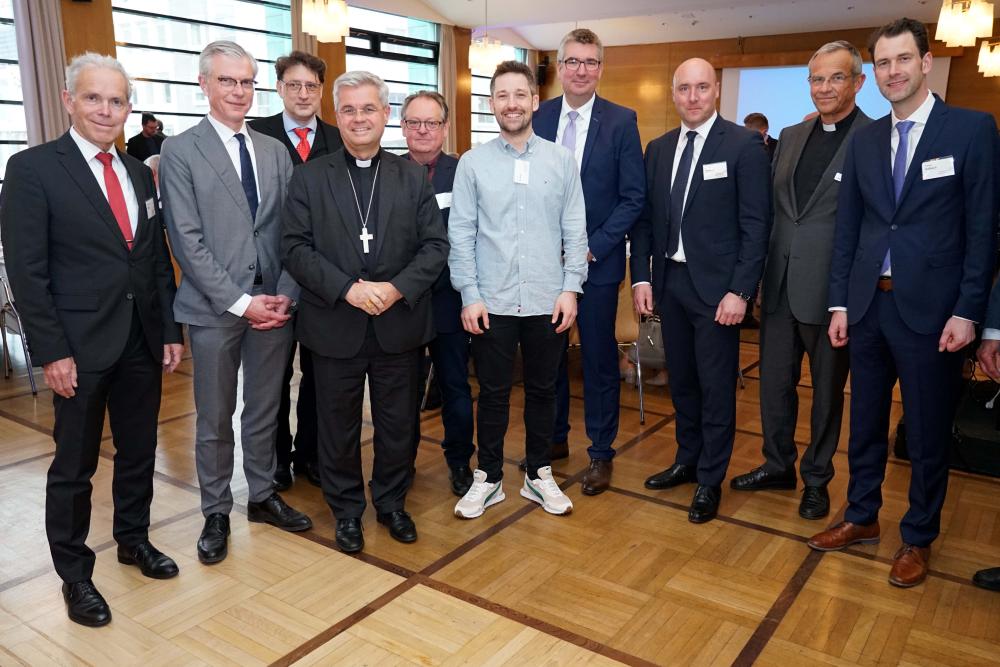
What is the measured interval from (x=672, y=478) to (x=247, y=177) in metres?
2.13

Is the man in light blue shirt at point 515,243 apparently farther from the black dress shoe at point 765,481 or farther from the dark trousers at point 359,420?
the black dress shoe at point 765,481

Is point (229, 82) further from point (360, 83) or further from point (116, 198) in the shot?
point (116, 198)

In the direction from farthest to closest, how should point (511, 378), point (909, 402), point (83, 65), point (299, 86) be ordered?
point (299, 86) → point (511, 378) → point (909, 402) → point (83, 65)

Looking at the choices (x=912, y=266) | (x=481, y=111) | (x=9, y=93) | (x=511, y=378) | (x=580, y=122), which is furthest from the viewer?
(x=481, y=111)

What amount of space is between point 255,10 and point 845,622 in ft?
33.0

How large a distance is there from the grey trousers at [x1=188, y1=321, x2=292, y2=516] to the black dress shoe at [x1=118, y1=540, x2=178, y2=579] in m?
0.23

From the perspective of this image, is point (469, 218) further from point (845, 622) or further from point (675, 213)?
point (845, 622)

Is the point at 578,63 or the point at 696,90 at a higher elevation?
the point at 578,63

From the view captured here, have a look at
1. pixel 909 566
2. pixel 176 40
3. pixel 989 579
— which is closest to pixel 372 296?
pixel 909 566

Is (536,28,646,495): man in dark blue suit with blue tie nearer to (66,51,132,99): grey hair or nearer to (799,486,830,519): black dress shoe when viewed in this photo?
(799,486,830,519): black dress shoe

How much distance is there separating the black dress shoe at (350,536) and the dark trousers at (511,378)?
0.57m

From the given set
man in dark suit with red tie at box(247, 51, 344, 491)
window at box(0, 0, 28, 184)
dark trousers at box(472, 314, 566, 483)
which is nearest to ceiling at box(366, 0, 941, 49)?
window at box(0, 0, 28, 184)

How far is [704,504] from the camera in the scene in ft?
9.91

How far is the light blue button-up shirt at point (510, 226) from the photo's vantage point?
9.26ft
